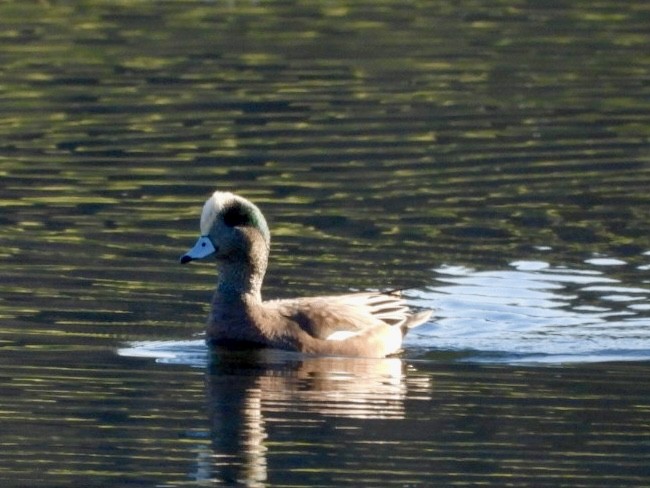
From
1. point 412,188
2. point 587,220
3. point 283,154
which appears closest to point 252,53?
point 283,154

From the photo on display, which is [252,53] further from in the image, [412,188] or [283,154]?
[412,188]

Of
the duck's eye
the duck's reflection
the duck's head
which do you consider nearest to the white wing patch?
the duck's reflection

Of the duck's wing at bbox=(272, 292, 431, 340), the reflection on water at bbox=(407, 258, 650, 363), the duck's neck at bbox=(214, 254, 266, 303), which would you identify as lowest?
the reflection on water at bbox=(407, 258, 650, 363)

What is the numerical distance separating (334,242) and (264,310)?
3085mm

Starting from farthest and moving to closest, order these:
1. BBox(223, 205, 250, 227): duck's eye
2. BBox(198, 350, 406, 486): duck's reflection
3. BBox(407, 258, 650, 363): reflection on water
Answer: BBox(223, 205, 250, 227): duck's eye → BBox(407, 258, 650, 363): reflection on water → BBox(198, 350, 406, 486): duck's reflection

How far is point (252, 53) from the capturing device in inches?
1106

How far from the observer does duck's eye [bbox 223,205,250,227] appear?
520 inches

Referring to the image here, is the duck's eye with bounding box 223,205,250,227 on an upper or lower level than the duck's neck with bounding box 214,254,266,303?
upper

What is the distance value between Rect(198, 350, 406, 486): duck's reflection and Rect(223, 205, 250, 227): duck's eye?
3.15 ft

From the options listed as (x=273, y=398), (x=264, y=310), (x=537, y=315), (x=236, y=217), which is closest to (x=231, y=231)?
(x=236, y=217)

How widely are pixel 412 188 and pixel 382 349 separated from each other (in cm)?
562

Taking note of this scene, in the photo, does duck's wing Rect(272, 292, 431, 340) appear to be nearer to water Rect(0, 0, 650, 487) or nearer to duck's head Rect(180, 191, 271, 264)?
water Rect(0, 0, 650, 487)

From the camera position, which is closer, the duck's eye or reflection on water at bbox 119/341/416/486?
reflection on water at bbox 119/341/416/486

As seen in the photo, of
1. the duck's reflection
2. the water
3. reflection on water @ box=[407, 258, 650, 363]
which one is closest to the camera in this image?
the duck's reflection
